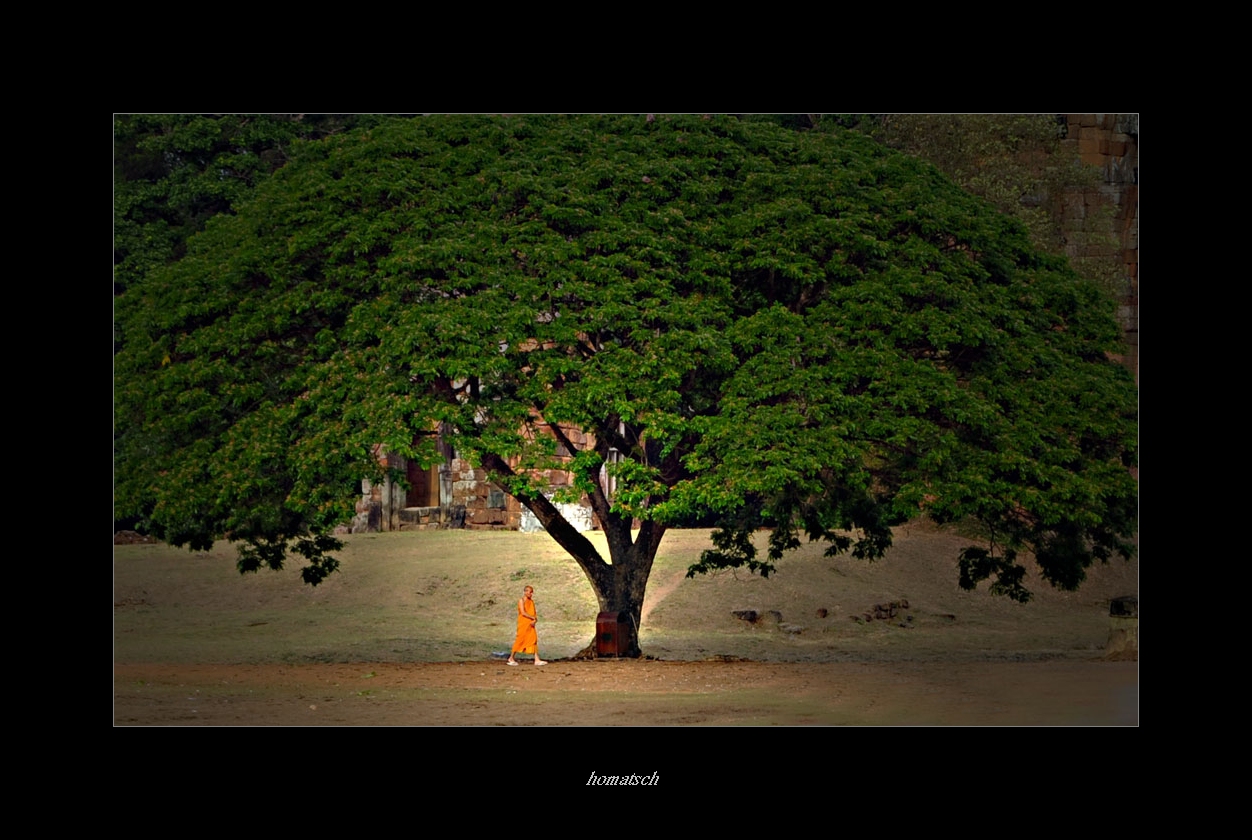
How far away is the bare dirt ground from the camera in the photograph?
14.9 meters

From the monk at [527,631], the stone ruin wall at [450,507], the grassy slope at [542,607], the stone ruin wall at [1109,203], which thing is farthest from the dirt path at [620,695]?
the stone ruin wall at [450,507]

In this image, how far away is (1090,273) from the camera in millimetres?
23922

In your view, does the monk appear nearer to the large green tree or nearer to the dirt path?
the dirt path

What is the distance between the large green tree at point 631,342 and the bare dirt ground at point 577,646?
5.80 feet

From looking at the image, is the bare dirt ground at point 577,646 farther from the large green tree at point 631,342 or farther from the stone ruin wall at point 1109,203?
the stone ruin wall at point 1109,203

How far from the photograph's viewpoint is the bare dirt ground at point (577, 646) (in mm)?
14875

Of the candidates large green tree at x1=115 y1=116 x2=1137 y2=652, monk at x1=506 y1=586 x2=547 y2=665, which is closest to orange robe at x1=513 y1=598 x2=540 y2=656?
monk at x1=506 y1=586 x2=547 y2=665

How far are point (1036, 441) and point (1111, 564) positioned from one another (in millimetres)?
12928

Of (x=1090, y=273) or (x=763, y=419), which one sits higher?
(x=1090, y=273)

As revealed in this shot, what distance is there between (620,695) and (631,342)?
3.77 metres

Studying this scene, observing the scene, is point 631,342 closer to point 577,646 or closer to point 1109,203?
point 577,646

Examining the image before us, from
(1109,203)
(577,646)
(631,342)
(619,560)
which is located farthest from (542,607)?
(1109,203)

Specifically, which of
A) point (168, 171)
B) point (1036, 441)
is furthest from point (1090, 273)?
point (168, 171)

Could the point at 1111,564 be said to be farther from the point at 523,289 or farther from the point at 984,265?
the point at 523,289
